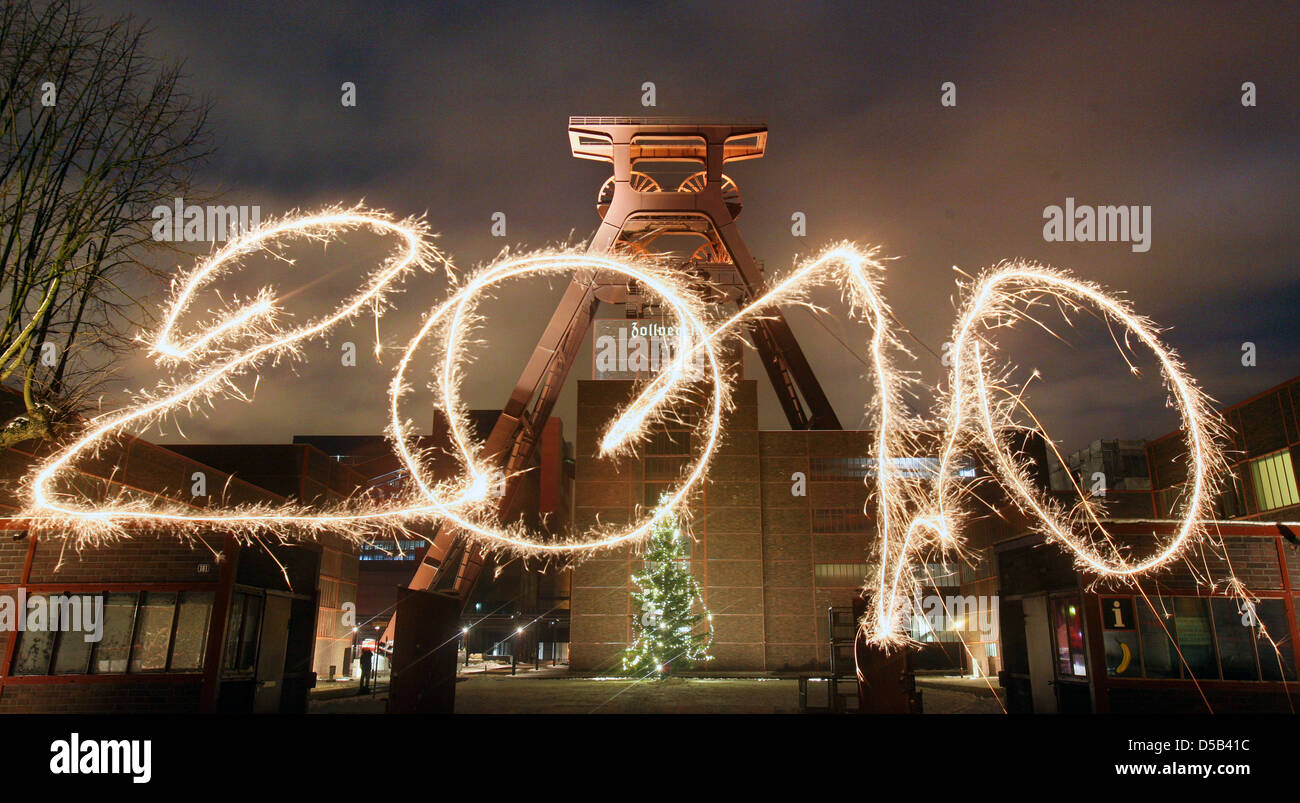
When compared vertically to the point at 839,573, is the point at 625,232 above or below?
above

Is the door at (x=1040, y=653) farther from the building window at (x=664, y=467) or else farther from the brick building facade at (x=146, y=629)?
the building window at (x=664, y=467)

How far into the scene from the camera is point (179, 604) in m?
11.8

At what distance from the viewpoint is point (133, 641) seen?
11.5 metres

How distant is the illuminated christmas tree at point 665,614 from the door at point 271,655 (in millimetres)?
16041

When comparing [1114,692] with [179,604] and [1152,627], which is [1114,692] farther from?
[179,604]

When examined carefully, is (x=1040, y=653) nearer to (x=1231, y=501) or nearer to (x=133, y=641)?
(x=133, y=641)

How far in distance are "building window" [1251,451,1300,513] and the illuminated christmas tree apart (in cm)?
1861

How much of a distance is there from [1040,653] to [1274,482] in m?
15.4

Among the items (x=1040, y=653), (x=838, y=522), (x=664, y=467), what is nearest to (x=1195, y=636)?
Result: (x=1040, y=653)

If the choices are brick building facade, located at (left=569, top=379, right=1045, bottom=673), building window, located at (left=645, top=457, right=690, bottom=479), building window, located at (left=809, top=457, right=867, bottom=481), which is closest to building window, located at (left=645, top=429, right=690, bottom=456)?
brick building facade, located at (left=569, top=379, right=1045, bottom=673)

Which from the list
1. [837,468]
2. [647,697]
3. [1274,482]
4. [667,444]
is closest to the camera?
[647,697]

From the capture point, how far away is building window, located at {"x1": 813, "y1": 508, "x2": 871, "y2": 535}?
31.8 meters

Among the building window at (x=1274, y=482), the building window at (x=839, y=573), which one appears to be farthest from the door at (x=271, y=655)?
the building window at (x=1274, y=482)
